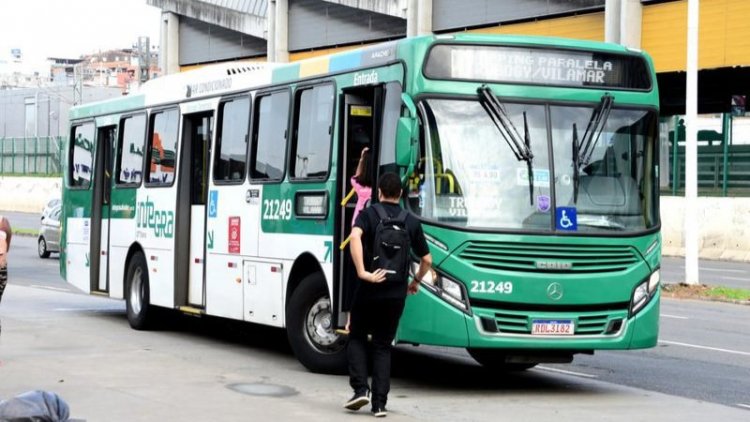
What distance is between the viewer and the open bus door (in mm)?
12070

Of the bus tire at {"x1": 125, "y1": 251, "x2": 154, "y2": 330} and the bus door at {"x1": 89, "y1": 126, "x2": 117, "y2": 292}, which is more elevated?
the bus door at {"x1": 89, "y1": 126, "x2": 117, "y2": 292}

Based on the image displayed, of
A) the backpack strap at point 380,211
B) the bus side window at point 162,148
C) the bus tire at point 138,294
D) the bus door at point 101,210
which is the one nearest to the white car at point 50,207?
the bus door at point 101,210

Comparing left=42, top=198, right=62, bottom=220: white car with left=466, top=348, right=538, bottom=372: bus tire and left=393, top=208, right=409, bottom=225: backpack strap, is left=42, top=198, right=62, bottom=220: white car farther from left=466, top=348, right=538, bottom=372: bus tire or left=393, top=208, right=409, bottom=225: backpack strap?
left=393, top=208, right=409, bottom=225: backpack strap

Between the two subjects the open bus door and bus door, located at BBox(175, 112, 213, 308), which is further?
bus door, located at BBox(175, 112, 213, 308)

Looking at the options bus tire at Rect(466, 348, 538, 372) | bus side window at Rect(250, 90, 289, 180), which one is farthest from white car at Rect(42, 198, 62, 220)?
bus tire at Rect(466, 348, 538, 372)

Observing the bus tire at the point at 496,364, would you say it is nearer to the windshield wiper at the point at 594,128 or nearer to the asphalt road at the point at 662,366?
the asphalt road at the point at 662,366

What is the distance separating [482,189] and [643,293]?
174cm

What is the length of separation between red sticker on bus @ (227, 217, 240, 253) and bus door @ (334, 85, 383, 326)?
2463mm

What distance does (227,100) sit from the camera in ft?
51.1

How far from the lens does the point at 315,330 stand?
43.2 ft

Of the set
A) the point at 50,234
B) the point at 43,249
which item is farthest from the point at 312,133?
the point at 43,249

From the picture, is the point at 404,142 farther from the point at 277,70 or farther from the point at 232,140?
the point at 232,140

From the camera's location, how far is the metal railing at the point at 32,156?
70.2m

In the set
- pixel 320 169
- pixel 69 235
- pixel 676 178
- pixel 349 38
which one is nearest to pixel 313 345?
pixel 320 169
